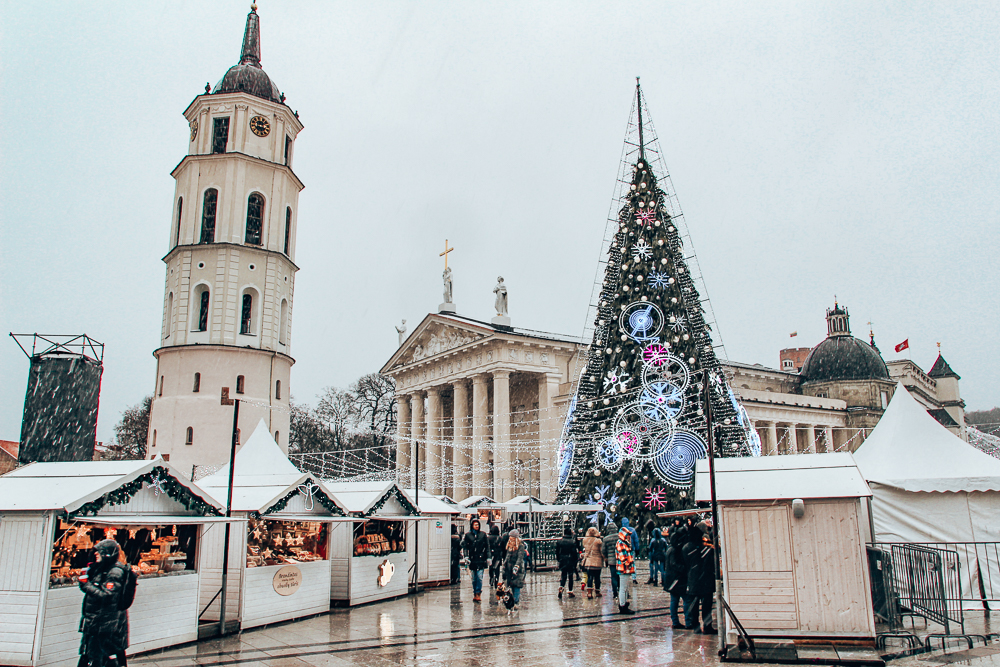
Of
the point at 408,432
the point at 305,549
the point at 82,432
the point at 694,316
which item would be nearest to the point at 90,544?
the point at 305,549

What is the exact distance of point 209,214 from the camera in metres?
40.2

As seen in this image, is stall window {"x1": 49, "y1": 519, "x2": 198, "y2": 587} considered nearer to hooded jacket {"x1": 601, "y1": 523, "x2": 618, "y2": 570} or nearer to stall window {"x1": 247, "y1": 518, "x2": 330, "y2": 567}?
stall window {"x1": 247, "y1": 518, "x2": 330, "y2": 567}

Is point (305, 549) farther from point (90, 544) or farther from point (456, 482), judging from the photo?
point (456, 482)

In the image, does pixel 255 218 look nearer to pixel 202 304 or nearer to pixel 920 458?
pixel 202 304

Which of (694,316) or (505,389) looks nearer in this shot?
(694,316)

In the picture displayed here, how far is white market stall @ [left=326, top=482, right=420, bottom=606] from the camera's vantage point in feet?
49.3

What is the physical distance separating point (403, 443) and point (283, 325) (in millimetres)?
16163

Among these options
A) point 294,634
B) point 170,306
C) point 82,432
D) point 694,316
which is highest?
point 170,306

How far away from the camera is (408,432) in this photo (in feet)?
180

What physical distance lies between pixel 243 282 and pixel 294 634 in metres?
30.1

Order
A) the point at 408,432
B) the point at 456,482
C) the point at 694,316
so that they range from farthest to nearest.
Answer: the point at 408,432
the point at 456,482
the point at 694,316

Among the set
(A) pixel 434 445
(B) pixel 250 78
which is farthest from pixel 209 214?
(A) pixel 434 445

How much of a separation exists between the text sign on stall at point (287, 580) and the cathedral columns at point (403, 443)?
33.2 meters

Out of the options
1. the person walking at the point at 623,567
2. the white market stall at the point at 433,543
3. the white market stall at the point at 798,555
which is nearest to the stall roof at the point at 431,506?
the white market stall at the point at 433,543
